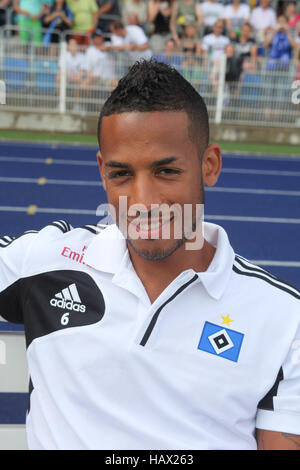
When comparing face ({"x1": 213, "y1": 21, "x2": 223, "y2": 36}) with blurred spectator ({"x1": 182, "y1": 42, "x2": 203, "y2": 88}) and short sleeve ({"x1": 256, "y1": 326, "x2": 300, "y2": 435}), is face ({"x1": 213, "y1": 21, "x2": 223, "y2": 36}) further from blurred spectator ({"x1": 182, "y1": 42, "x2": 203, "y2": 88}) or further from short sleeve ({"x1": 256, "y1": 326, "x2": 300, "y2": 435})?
short sleeve ({"x1": 256, "y1": 326, "x2": 300, "y2": 435})

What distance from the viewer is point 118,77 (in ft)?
33.7

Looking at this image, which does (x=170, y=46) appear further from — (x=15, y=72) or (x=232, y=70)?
(x=15, y=72)

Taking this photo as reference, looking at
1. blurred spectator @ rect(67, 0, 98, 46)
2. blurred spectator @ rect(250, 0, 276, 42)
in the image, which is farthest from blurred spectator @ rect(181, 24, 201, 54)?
blurred spectator @ rect(67, 0, 98, 46)

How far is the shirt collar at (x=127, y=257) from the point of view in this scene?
53.5 inches

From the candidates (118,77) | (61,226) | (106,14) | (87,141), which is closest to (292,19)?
(106,14)

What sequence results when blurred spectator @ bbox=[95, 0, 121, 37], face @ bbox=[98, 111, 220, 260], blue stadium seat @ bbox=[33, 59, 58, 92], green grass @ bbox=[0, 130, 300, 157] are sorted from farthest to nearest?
1. blurred spectator @ bbox=[95, 0, 121, 37]
2. blue stadium seat @ bbox=[33, 59, 58, 92]
3. green grass @ bbox=[0, 130, 300, 157]
4. face @ bbox=[98, 111, 220, 260]

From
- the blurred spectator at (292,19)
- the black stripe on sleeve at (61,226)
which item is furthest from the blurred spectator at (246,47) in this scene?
the black stripe on sleeve at (61,226)

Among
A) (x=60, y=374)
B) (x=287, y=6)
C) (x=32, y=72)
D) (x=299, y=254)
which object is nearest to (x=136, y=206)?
(x=60, y=374)

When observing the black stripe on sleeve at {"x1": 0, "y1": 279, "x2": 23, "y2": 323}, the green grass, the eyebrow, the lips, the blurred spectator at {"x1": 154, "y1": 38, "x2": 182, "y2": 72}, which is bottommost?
the green grass

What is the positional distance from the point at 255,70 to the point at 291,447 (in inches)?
394

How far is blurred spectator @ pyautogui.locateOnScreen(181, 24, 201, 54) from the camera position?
426 inches

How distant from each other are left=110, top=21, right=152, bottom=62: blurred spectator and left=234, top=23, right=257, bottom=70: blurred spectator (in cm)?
174

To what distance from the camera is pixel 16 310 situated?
153cm

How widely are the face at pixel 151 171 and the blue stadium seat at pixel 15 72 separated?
31.5ft
